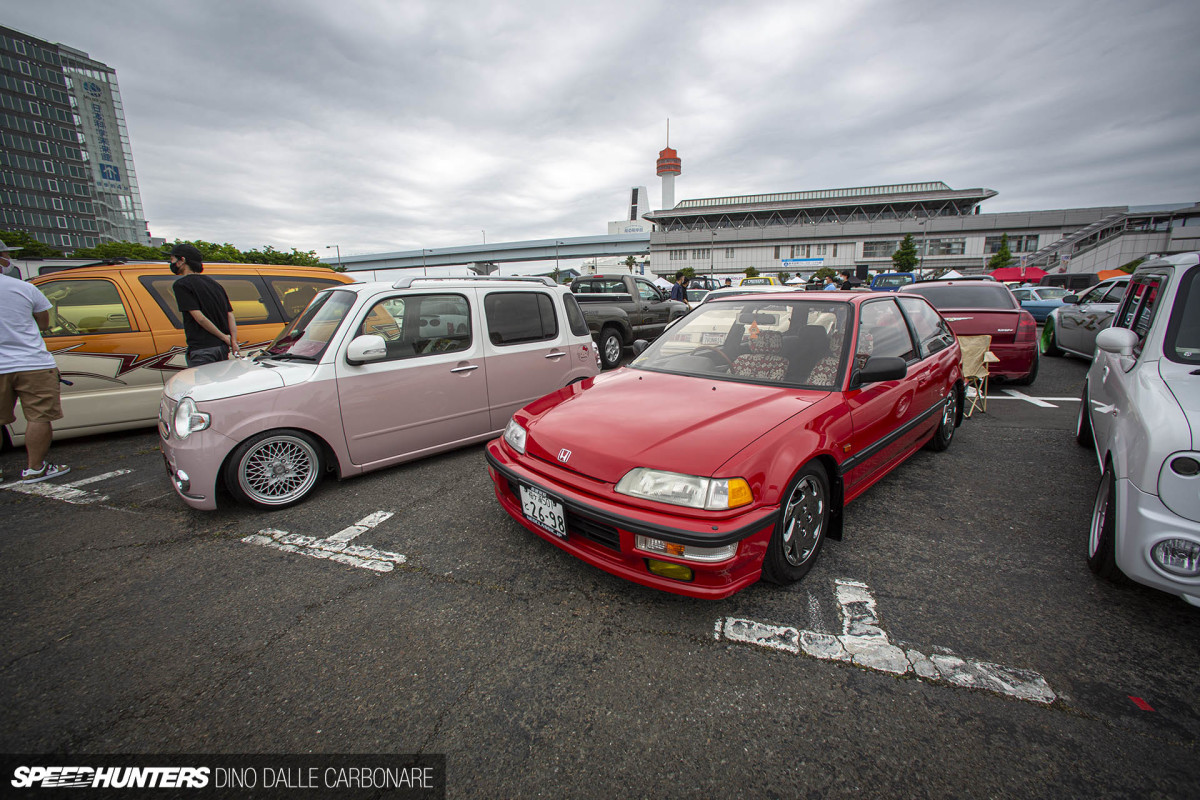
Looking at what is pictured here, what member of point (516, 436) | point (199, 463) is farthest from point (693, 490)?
point (199, 463)

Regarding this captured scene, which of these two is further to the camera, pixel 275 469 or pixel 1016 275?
pixel 1016 275

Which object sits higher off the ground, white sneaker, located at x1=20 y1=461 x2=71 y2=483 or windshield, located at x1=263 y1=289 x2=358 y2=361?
windshield, located at x1=263 y1=289 x2=358 y2=361

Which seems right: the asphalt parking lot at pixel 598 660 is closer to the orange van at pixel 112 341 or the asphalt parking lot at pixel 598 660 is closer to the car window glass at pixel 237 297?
the orange van at pixel 112 341

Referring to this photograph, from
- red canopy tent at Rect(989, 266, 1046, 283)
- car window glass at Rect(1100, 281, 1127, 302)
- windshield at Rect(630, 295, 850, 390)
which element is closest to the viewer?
windshield at Rect(630, 295, 850, 390)

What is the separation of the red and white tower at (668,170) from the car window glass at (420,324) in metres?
113

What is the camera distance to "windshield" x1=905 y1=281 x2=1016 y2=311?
6461 mm

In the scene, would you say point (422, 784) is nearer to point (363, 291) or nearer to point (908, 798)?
point (908, 798)

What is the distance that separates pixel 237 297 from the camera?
5336 millimetres

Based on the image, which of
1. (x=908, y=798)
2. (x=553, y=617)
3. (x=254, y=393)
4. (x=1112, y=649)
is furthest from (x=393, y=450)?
(x=1112, y=649)

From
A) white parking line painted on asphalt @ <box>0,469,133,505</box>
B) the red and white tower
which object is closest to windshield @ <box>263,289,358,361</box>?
white parking line painted on asphalt @ <box>0,469,133,505</box>

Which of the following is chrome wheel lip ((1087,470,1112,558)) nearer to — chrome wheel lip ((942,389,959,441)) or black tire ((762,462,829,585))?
black tire ((762,462,829,585))

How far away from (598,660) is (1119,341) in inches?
129

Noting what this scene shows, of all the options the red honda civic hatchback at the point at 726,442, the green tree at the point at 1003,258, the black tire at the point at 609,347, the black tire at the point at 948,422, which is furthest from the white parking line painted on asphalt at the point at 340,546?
the green tree at the point at 1003,258

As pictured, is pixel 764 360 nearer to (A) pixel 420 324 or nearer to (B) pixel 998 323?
(A) pixel 420 324
